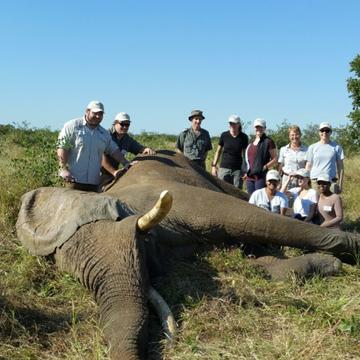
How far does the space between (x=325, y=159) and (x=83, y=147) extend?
361 centimetres

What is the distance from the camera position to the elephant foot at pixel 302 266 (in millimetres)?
5816

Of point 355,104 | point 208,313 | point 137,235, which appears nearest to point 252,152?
point 137,235

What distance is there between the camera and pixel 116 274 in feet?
15.2

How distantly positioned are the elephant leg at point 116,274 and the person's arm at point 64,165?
2018 millimetres

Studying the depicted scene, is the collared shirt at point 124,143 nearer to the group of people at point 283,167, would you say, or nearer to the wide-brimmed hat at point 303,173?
the group of people at point 283,167

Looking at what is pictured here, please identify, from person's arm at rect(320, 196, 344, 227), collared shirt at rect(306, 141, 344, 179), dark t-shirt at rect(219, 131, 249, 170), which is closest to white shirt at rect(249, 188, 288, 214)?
person's arm at rect(320, 196, 344, 227)

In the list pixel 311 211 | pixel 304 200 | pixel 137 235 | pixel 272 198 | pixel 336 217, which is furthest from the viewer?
pixel 304 200

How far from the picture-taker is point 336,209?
26.4ft

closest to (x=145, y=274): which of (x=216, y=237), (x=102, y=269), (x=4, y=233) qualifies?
(x=102, y=269)

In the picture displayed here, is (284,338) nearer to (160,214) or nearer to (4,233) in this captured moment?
(160,214)

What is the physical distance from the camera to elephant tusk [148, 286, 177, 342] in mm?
4402

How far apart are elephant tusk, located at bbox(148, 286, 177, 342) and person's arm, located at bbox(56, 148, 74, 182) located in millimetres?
3040

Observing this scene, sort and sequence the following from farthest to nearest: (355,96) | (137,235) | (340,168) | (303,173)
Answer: (355,96) < (340,168) < (303,173) < (137,235)

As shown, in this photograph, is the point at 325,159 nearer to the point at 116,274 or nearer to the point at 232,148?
the point at 232,148
